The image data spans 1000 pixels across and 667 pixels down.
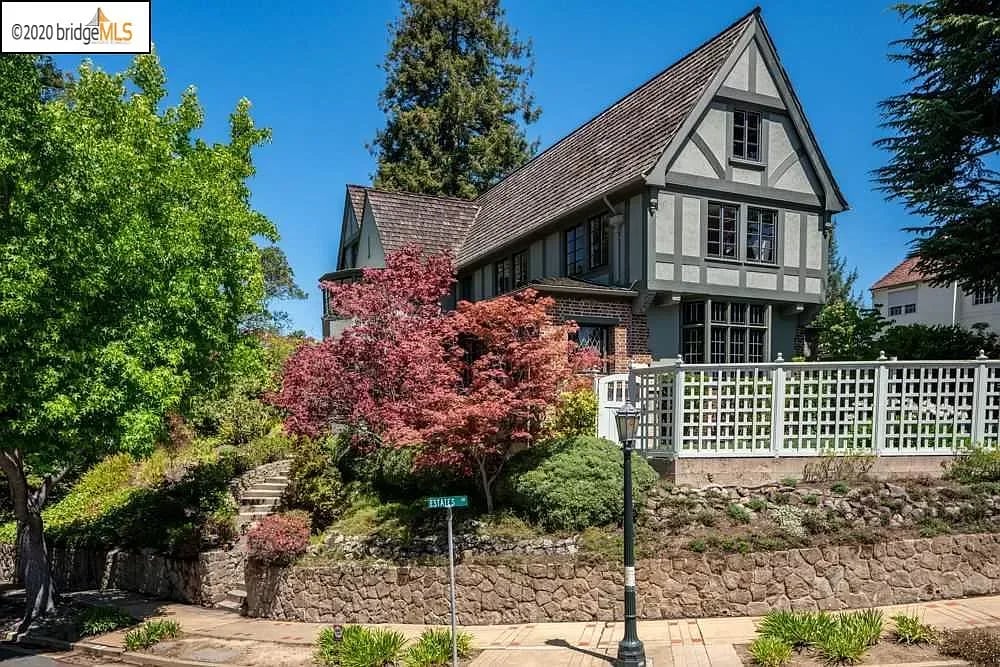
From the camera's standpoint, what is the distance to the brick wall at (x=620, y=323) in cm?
1747

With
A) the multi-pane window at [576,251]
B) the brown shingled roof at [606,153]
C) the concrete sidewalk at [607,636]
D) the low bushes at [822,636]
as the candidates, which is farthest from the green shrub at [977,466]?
the multi-pane window at [576,251]

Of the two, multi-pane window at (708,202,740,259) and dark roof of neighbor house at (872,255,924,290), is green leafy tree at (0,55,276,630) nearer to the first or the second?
multi-pane window at (708,202,740,259)

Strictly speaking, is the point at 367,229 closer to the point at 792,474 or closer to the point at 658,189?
the point at 658,189

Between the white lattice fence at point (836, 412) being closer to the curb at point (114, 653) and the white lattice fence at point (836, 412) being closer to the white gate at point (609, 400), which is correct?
the white gate at point (609, 400)

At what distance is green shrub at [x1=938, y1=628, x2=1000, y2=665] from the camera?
7.95m

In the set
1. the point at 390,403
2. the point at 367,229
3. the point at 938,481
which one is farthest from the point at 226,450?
the point at 938,481

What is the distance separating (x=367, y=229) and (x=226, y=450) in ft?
41.2

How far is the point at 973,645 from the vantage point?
8188 mm

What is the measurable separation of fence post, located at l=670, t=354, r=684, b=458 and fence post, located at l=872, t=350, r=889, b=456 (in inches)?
136

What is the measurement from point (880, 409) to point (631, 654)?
687 cm

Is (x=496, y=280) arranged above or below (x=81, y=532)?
above

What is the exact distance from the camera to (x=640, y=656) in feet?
27.8

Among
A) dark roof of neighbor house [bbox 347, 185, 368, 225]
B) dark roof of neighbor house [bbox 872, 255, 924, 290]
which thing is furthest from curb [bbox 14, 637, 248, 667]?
dark roof of neighbor house [bbox 872, 255, 924, 290]

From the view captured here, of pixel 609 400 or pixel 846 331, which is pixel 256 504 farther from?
pixel 846 331
